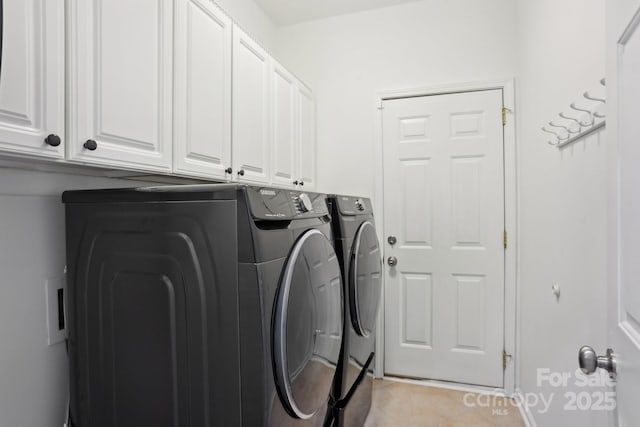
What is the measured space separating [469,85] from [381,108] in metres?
0.62

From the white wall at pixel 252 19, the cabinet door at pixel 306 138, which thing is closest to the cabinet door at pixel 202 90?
the white wall at pixel 252 19

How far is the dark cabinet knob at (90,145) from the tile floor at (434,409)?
204 cm

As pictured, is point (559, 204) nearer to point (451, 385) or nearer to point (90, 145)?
point (451, 385)

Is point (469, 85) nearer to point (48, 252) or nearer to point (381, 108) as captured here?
point (381, 108)

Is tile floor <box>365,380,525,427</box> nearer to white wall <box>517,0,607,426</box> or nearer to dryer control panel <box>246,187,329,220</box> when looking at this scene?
white wall <box>517,0,607,426</box>

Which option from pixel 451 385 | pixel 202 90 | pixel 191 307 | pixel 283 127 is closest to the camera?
pixel 191 307

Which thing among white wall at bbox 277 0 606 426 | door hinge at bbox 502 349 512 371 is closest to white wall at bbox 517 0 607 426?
white wall at bbox 277 0 606 426

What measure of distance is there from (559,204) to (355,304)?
1018mm

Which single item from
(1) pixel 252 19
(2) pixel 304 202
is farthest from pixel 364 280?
(1) pixel 252 19

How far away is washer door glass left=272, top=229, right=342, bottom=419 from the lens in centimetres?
99

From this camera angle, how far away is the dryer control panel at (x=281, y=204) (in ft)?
3.13

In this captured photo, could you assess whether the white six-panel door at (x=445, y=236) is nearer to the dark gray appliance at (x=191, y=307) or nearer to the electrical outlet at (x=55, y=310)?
the dark gray appliance at (x=191, y=307)

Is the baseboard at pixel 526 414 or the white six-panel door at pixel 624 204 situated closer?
the white six-panel door at pixel 624 204

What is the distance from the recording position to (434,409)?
2275 millimetres
